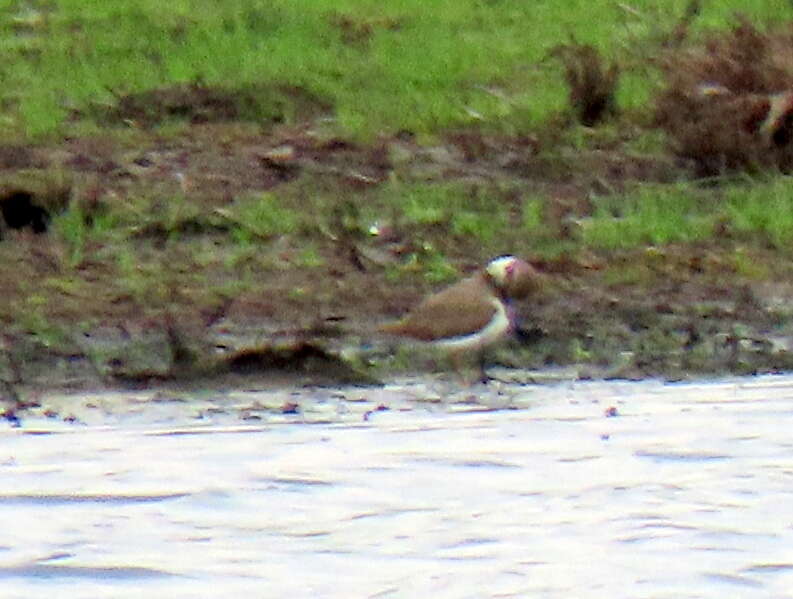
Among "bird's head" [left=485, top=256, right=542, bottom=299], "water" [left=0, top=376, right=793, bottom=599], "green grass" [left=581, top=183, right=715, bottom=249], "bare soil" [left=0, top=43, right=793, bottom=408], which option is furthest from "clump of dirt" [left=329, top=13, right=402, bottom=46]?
"water" [left=0, top=376, right=793, bottom=599]

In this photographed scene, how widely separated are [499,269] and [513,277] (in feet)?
0.24

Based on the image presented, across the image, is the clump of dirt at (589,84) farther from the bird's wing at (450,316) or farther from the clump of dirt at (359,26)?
the bird's wing at (450,316)

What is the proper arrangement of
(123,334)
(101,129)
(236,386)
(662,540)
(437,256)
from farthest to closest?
1. (101,129)
2. (437,256)
3. (123,334)
4. (236,386)
5. (662,540)

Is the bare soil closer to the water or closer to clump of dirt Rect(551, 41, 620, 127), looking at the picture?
clump of dirt Rect(551, 41, 620, 127)

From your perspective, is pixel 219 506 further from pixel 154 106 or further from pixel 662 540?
pixel 154 106

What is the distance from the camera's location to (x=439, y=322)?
8.68 metres

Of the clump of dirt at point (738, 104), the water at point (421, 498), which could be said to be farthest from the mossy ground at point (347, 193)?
the water at point (421, 498)

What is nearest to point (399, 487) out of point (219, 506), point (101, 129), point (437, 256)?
point (219, 506)

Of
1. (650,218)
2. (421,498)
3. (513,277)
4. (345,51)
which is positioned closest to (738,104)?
(650,218)

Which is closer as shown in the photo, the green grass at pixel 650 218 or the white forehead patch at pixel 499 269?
the white forehead patch at pixel 499 269

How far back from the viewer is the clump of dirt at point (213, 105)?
12.1 m

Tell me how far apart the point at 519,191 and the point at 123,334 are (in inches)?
95.9

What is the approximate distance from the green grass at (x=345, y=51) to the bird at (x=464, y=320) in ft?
9.34

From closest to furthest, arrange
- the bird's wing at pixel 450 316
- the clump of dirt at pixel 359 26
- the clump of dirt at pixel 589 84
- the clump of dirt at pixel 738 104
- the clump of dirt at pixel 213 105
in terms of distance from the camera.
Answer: the bird's wing at pixel 450 316 < the clump of dirt at pixel 738 104 < the clump of dirt at pixel 589 84 < the clump of dirt at pixel 213 105 < the clump of dirt at pixel 359 26
